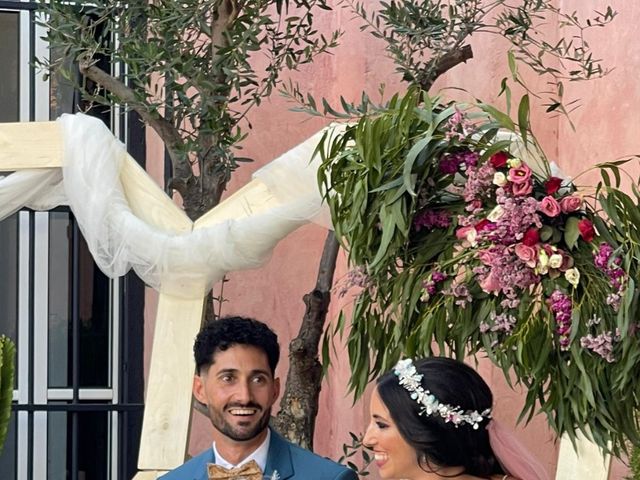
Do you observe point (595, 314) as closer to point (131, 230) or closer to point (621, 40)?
point (131, 230)

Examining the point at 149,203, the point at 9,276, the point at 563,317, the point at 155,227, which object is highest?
the point at 9,276

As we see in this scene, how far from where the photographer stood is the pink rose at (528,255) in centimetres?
353

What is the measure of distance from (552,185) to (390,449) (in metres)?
0.88

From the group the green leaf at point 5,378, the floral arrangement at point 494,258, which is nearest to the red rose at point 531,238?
the floral arrangement at point 494,258

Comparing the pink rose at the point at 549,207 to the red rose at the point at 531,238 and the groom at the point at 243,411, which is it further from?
the groom at the point at 243,411

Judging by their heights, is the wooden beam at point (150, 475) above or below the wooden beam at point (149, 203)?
below

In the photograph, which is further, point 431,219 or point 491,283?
point 431,219

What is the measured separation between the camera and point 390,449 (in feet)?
10.2

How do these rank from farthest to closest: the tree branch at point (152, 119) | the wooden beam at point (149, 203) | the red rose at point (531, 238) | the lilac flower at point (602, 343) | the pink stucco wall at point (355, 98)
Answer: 1. the pink stucco wall at point (355, 98)
2. the tree branch at point (152, 119)
3. the wooden beam at point (149, 203)
4. the red rose at point (531, 238)
5. the lilac flower at point (602, 343)

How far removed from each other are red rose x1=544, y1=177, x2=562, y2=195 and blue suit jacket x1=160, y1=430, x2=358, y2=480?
85 centimetres

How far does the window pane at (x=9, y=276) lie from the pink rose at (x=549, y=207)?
149 inches

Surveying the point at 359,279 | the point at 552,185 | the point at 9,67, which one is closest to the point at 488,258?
the point at 552,185

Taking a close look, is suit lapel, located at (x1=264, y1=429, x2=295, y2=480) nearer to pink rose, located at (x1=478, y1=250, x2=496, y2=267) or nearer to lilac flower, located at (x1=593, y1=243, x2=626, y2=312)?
pink rose, located at (x1=478, y1=250, x2=496, y2=267)

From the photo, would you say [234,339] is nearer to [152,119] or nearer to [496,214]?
[496,214]
